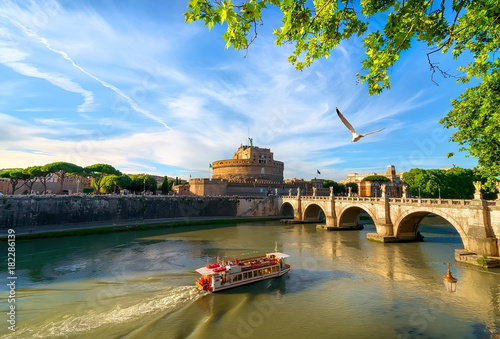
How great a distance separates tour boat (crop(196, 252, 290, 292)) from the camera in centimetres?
1473

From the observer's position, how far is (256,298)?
1402 cm

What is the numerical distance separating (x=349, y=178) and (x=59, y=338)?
10726 cm

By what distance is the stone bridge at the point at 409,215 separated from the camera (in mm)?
18438

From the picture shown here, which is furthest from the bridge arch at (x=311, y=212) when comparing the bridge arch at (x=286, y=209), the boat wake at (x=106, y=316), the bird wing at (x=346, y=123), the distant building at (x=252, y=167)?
the bird wing at (x=346, y=123)

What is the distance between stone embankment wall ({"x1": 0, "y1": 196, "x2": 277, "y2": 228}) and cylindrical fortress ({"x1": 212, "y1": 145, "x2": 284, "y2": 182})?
16.3 metres

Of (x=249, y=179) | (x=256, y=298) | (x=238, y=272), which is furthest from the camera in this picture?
(x=249, y=179)

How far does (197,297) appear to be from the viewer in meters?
13.8

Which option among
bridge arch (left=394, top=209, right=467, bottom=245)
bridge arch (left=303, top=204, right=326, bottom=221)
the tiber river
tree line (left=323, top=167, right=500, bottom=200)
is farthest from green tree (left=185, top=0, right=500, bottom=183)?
tree line (left=323, top=167, right=500, bottom=200)

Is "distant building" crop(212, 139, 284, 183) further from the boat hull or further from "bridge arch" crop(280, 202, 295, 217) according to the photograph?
the boat hull

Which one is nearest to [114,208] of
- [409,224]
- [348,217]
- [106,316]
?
[106,316]

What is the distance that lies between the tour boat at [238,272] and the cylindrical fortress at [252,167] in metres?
51.5

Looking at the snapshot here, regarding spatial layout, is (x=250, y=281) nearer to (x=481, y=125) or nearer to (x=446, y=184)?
(x=481, y=125)

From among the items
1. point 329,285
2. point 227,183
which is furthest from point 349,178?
point 329,285

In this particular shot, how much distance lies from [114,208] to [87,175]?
17778 millimetres
